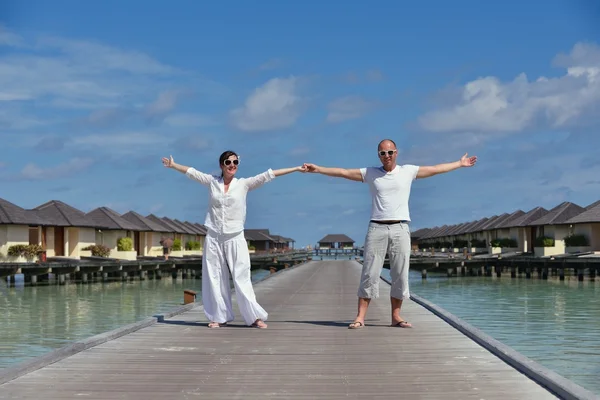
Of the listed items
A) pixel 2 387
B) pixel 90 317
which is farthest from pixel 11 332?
pixel 2 387

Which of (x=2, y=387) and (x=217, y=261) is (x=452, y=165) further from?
(x=2, y=387)

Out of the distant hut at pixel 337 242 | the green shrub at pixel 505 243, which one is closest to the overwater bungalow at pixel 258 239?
the distant hut at pixel 337 242

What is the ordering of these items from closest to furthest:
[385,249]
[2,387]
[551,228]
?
[2,387]
[385,249]
[551,228]

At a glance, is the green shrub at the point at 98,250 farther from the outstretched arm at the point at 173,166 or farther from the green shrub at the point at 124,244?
the outstretched arm at the point at 173,166

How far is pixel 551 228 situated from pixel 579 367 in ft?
136

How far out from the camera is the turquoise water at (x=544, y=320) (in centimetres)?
1142

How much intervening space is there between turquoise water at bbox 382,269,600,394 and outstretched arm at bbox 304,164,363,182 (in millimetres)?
3815

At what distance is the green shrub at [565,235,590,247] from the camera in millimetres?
46281

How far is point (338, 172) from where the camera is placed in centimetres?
813

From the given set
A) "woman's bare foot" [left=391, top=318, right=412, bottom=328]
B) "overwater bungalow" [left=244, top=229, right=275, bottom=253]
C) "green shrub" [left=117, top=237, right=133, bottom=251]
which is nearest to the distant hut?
"overwater bungalow" [left=244, top=229, right=275, bottom=253]

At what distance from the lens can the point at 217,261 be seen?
8.42 m

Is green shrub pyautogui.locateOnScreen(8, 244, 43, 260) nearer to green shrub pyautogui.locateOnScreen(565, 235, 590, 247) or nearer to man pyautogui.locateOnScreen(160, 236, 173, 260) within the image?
man pyautogui.locateOnScreen(160, 236, 173, 260)

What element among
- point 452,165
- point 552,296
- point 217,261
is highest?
point 452,165

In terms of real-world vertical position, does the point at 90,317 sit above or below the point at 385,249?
below
